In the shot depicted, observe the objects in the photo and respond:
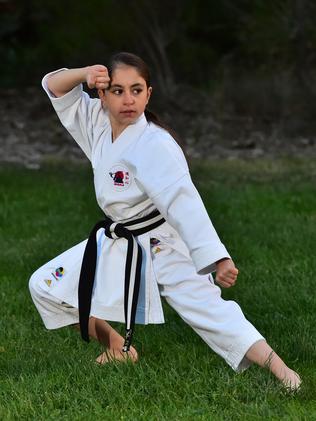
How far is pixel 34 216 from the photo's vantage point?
702 cm

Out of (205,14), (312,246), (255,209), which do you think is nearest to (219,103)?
(205,14)

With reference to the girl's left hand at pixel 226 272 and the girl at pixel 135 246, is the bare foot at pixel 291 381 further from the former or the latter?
the girl's left hand at pixel 226 272

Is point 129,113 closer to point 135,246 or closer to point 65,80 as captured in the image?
point 65,80

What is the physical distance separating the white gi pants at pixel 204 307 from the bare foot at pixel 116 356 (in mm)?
296

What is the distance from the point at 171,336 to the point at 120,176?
901 mm

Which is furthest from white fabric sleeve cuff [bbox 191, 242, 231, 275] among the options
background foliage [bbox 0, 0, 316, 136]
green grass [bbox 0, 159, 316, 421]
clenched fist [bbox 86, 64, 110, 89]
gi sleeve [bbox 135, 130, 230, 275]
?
background foliage [bbox 0, 0, 316, 136]

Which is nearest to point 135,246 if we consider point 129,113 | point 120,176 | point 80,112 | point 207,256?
point 120,176

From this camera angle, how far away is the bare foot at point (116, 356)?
384cm

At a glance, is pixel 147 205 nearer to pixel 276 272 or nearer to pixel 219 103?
pixel 276 272

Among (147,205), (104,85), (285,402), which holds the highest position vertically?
(104,85)

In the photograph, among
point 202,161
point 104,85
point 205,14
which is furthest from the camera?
point 205,14

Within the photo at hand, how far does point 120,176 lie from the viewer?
3.69 m

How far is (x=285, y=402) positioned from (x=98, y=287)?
2.72 ft

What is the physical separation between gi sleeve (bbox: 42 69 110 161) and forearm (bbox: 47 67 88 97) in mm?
21
